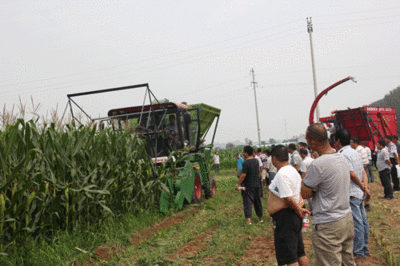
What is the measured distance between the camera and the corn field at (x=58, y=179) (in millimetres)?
4719

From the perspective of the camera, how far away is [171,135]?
9.74 metres

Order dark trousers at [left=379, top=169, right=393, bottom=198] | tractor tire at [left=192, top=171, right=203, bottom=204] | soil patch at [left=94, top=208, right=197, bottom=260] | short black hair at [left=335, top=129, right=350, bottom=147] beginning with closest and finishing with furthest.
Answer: short black hair at [left=335, top=129, right=350, bottom=147] < soil patch at [left=94, top=208, right=197, bottom=260] < dark trousers at [left=379, top=169, right=393, bottom=198] < tractor tire at [left=192, top=171, right=203, bottom=204]

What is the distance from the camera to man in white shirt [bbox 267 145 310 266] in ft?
12.0

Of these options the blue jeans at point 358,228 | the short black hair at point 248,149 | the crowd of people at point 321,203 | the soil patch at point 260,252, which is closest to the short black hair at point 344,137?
the crowd of people at point 321,203

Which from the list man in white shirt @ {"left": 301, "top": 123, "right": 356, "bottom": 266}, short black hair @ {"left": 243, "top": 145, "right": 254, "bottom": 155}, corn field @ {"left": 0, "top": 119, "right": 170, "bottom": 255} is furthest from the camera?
short black hair @ {"left": 243, "top": 145, "right": 254, "bottom": 155}

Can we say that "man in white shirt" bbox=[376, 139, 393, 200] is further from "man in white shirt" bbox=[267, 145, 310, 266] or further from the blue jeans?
"man in white shirt" bbox=[267, 145, 310, 266]

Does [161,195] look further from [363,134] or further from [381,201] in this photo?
[363,134]

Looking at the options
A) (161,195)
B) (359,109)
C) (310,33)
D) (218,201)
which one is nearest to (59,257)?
(161,195)

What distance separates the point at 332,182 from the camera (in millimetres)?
3209

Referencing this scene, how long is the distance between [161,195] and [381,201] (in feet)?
18.2

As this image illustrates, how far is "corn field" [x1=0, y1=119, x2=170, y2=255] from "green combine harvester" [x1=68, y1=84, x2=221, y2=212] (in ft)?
3.66

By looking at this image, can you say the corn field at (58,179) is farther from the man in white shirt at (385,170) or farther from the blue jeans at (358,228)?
the man in white shirt at (385,170)

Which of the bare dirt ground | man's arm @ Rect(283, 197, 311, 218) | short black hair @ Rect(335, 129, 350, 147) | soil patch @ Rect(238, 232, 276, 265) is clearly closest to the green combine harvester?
the bare dirt ground

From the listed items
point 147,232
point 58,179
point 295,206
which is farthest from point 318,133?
point 147,232
